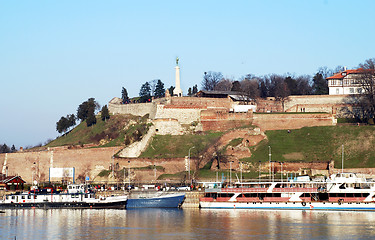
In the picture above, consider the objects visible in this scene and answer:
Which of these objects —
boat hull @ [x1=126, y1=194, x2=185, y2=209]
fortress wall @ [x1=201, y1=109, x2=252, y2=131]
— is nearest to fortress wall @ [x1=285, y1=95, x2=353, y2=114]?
fortress wall @ [x1=201, y1=109, x2=252, y2=131]

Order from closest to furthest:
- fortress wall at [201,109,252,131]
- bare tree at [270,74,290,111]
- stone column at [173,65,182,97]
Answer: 1. fortress wall at [201,109,252,131]
2. stone column at [173,65,182,97]
3. bare tree at [270,74,290,111]

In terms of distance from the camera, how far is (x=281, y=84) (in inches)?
5074

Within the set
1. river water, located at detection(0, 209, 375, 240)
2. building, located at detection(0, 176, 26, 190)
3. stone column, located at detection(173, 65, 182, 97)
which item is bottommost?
river water, located at detection(0, 209, 375, 240)

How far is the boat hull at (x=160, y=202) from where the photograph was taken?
81.0m

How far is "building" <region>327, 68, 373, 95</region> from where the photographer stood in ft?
374

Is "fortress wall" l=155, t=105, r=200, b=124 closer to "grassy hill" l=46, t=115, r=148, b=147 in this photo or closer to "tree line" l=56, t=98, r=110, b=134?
"grassy hill" l=46, t=115, r=148, b=147

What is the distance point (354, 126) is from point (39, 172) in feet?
162

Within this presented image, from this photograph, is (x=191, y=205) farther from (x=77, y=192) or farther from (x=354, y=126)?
(x=354, y=126)

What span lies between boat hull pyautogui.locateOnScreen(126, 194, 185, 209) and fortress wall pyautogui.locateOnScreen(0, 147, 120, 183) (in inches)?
742

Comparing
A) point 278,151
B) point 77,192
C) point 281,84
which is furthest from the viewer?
point 281,84

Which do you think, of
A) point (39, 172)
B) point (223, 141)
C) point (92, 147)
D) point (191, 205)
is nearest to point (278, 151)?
point (223, 141)

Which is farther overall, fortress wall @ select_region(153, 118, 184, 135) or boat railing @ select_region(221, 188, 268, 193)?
fortress wall @ select_region(153, 118, 184, 135)

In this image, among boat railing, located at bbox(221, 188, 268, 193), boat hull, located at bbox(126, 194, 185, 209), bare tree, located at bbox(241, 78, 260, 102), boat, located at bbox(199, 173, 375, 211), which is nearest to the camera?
boat, located at bbox(199, 173, 375, 211)

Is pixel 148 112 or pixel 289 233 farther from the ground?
pixel 148 112
